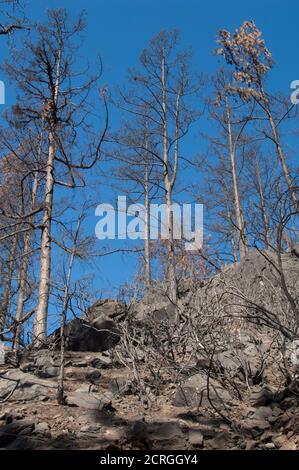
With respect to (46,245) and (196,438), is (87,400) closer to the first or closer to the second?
(196,438)

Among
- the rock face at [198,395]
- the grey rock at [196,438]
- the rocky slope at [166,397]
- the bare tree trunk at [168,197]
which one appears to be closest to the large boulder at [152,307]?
the rocky slope at [166,397]

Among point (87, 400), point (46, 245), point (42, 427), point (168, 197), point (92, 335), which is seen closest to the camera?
point (42, 427)

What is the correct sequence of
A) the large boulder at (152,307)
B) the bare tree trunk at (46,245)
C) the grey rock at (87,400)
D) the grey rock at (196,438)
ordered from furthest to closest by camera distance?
the bare tree trunk at (46,245)
the large boulder at (152,307)
the grey rock at (87,400)
the grey rock at (196,438)

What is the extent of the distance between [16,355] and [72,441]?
2.76 m

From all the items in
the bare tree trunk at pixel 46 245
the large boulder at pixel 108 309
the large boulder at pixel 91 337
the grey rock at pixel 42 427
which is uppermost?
the bare tree trunk at pixel 46 245

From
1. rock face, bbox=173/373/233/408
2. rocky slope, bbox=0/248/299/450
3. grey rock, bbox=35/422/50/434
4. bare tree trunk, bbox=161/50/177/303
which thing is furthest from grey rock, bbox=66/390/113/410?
bare tree trunk, bbox=161/50/177/303

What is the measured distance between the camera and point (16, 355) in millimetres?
5918

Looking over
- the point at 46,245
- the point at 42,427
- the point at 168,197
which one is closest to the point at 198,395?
the point at 42,427

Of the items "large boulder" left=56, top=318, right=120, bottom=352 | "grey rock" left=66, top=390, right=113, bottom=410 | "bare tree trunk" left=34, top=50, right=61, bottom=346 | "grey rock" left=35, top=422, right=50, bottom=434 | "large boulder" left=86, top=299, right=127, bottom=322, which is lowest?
"grey rock" left=35, top=422, right=50, bottom=434

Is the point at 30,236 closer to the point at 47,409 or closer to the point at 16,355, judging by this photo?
the point at 16,355

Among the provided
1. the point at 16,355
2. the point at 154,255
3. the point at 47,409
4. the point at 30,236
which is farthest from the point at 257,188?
the point at 47,409

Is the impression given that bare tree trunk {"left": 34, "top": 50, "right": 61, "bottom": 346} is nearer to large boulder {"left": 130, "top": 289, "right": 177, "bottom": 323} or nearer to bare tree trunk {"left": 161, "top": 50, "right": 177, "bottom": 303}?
large boulder {"left": 130, "top": 289, "right": 177, "bottom": 323}

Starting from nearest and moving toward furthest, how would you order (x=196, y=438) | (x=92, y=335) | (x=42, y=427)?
(x=196, y=438) → (x=42, y=427) → (x=92, y=335)

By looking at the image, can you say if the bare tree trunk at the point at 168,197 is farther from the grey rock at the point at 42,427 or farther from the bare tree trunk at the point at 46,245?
the grey rock at the point at 42,427
